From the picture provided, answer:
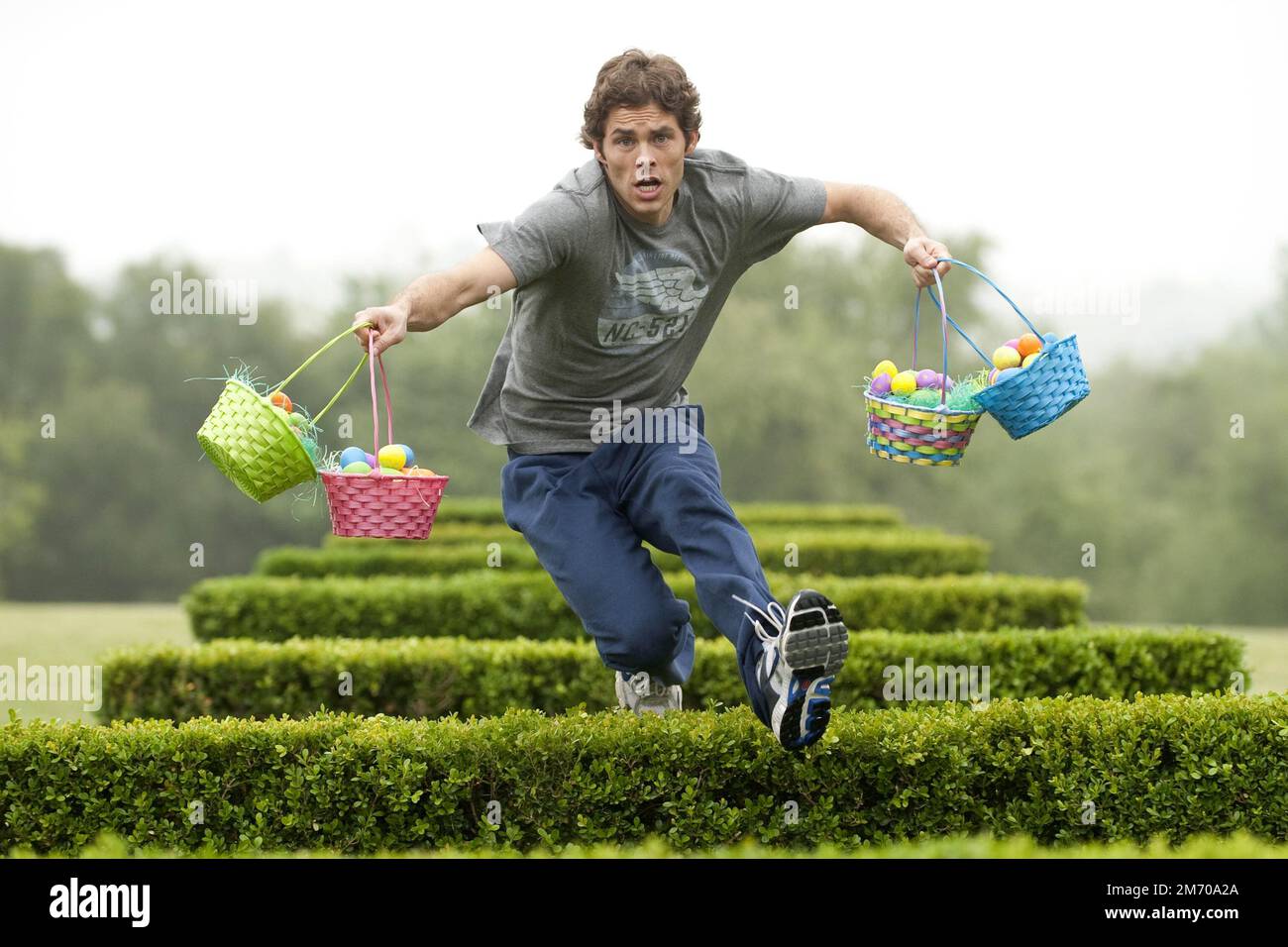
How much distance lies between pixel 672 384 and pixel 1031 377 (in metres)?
1.19

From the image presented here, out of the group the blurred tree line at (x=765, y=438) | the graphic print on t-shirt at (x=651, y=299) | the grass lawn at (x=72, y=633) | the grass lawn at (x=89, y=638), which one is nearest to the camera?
the graphic print on t-shirt at (x=651, y=299)

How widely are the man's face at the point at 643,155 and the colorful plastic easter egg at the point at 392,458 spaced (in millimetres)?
1037

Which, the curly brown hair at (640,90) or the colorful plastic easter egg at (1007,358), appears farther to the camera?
the colorful plastic easter egg at (1007,358)

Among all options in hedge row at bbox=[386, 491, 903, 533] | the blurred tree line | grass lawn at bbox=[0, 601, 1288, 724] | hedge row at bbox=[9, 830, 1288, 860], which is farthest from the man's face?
the blurred tree line

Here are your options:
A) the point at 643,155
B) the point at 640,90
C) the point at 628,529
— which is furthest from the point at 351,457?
the point at 640,90

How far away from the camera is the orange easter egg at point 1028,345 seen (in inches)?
169

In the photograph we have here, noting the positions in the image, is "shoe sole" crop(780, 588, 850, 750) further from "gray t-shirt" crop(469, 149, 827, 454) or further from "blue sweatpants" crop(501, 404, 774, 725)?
"gray t-shirt" crop(469, 149, 827, 454)

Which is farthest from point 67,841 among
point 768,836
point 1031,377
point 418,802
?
point 1031,377

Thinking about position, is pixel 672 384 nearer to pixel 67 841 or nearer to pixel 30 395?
pixel 67 841

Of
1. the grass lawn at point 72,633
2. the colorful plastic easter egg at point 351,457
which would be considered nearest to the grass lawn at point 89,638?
the grass lawn at point 72,633

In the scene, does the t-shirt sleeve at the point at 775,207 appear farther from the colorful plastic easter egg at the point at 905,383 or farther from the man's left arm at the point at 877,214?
the colorful plastic easter egg at the point at 905,383

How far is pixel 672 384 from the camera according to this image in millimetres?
4629

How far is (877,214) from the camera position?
14.9 feet

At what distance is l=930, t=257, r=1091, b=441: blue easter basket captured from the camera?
4055 millimetres
